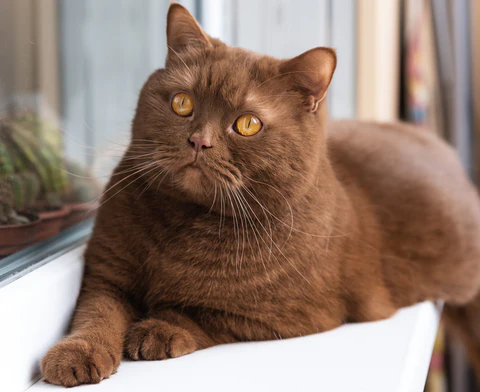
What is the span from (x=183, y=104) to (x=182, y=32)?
0.53 feet

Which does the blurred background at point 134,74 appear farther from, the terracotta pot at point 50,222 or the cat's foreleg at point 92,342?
the cat's foreleg at point 92,342

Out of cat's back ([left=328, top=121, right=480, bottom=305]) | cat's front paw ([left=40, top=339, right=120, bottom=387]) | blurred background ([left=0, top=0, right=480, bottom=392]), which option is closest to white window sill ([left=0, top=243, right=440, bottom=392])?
cat's front paw ([left=40, top=339, right=120, bottom=387])

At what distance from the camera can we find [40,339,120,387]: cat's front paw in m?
0.85

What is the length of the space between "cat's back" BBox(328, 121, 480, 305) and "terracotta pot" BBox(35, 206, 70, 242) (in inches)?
24.2

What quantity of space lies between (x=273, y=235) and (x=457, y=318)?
85 cm

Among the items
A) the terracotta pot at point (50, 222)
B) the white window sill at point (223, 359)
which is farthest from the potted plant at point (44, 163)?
the white window sill at point (223, 359)

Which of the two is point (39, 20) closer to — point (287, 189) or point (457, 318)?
point (287, 189)

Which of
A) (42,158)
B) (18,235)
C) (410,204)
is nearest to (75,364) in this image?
(18,235)

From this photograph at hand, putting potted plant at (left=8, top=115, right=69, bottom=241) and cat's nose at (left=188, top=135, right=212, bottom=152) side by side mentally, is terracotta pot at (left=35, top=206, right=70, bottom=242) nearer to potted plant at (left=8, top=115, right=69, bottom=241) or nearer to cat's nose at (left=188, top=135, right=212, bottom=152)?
potted plant at (left=8, top=115, right=69, bottom=241)

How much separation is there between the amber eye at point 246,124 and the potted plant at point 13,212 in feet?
1.34

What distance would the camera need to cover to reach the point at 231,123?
99 centimetres

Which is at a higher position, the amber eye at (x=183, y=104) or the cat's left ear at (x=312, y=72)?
the cat's left ear at (x=312, y=72)

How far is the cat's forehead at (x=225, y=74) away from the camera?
1.00 m

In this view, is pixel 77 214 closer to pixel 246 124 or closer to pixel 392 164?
pixel 246 124
